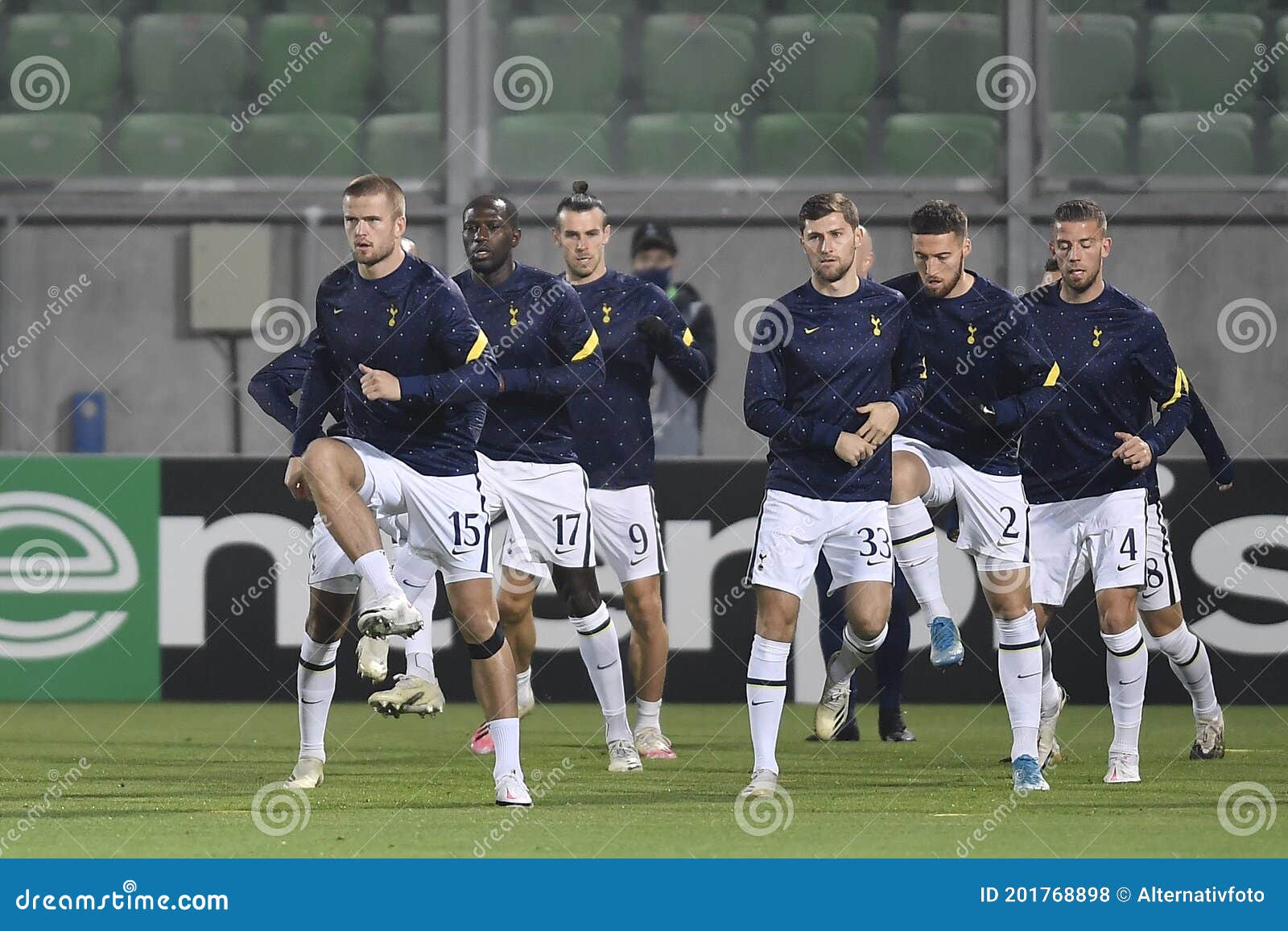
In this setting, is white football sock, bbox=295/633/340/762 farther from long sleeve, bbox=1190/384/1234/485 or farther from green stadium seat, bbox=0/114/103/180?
green stadium seat, bbox=0/114/103/180

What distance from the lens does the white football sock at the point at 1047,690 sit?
8508 mm

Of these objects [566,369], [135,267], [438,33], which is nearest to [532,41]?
[438,33]

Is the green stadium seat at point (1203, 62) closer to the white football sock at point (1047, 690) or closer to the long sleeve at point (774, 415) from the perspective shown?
the white football sock at point (1047, 690)

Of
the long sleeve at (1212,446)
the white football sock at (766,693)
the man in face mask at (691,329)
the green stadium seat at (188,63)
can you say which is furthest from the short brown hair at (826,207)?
the green stadium seat at (188,63)

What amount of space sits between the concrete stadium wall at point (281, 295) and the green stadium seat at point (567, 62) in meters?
1.20

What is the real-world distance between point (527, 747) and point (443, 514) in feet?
8.86

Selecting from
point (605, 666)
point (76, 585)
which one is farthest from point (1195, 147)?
point (76, 585)

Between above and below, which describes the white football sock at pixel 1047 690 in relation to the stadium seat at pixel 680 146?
below

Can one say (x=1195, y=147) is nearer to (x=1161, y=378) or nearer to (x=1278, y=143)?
(x=1278, y=143)

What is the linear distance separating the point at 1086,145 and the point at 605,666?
7.10 m

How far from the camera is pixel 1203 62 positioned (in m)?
14.8

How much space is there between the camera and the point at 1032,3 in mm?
14195
